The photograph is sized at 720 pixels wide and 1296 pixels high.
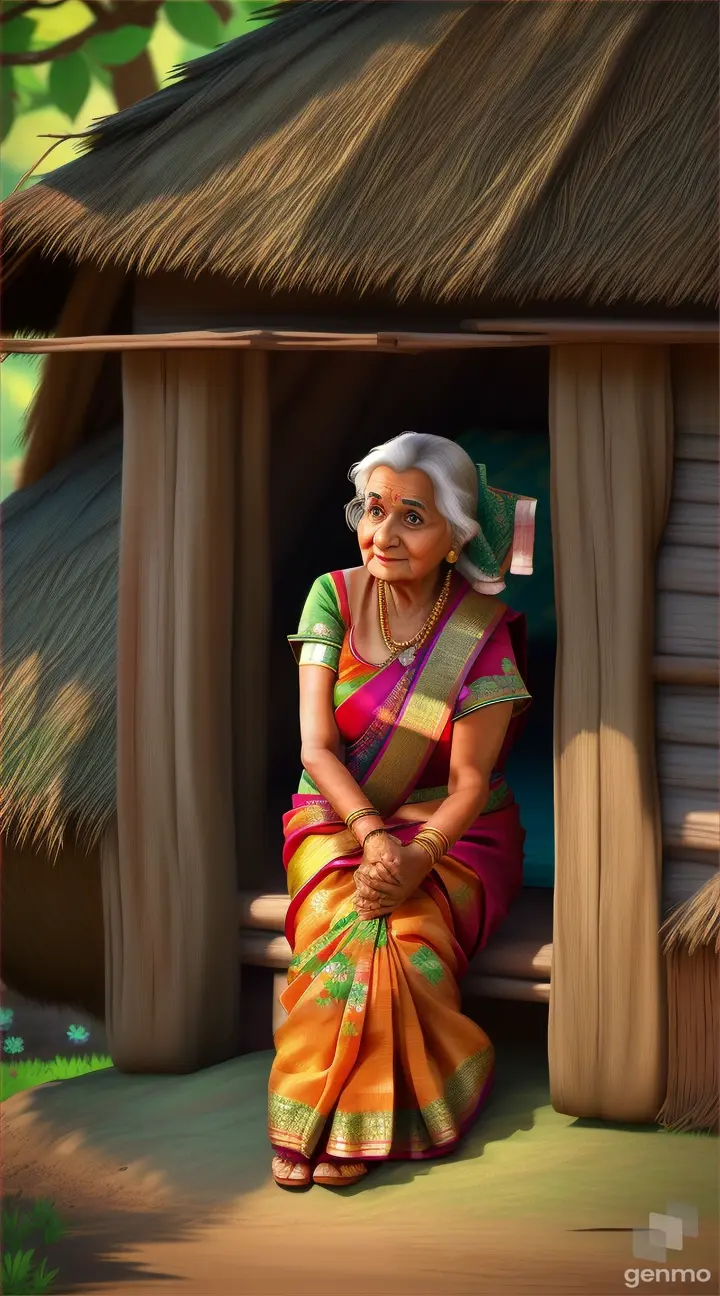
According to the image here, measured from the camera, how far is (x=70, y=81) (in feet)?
29.4

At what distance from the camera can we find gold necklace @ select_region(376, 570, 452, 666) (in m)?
4.00

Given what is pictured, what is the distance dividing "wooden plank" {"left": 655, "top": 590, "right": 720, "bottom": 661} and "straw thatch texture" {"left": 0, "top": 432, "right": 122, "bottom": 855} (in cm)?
158

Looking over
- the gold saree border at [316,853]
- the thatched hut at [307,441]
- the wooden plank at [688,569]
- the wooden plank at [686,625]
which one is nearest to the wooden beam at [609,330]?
the thatched hut at [307,441]

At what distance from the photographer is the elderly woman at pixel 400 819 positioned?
143 inches

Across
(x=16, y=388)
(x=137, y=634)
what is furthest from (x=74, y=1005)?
(x=16, y=388)

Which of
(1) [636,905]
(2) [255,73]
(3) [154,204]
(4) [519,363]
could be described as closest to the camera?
(1) [636,905]

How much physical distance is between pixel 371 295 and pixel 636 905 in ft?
5.82

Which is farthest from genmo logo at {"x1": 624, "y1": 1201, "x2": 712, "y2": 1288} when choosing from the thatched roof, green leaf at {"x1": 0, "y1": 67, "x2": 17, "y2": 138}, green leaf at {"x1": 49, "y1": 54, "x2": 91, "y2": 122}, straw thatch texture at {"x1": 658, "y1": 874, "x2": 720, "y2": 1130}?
green leaf at {"x1": 0, "y1": 67, "x2": 17, "y2": 138}

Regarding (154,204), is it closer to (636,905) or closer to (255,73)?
(255,73)

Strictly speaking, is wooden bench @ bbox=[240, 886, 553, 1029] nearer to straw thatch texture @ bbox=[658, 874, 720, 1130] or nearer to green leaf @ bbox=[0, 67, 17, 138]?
straw thatch texture @ bbox=[658, 874, 720, 1130]

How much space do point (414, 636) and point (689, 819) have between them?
84cm

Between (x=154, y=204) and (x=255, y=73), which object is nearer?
(x=154, y=204)

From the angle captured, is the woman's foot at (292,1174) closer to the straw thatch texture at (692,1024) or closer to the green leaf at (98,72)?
the straw thatch texture at (692,1024)

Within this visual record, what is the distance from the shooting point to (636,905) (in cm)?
380
